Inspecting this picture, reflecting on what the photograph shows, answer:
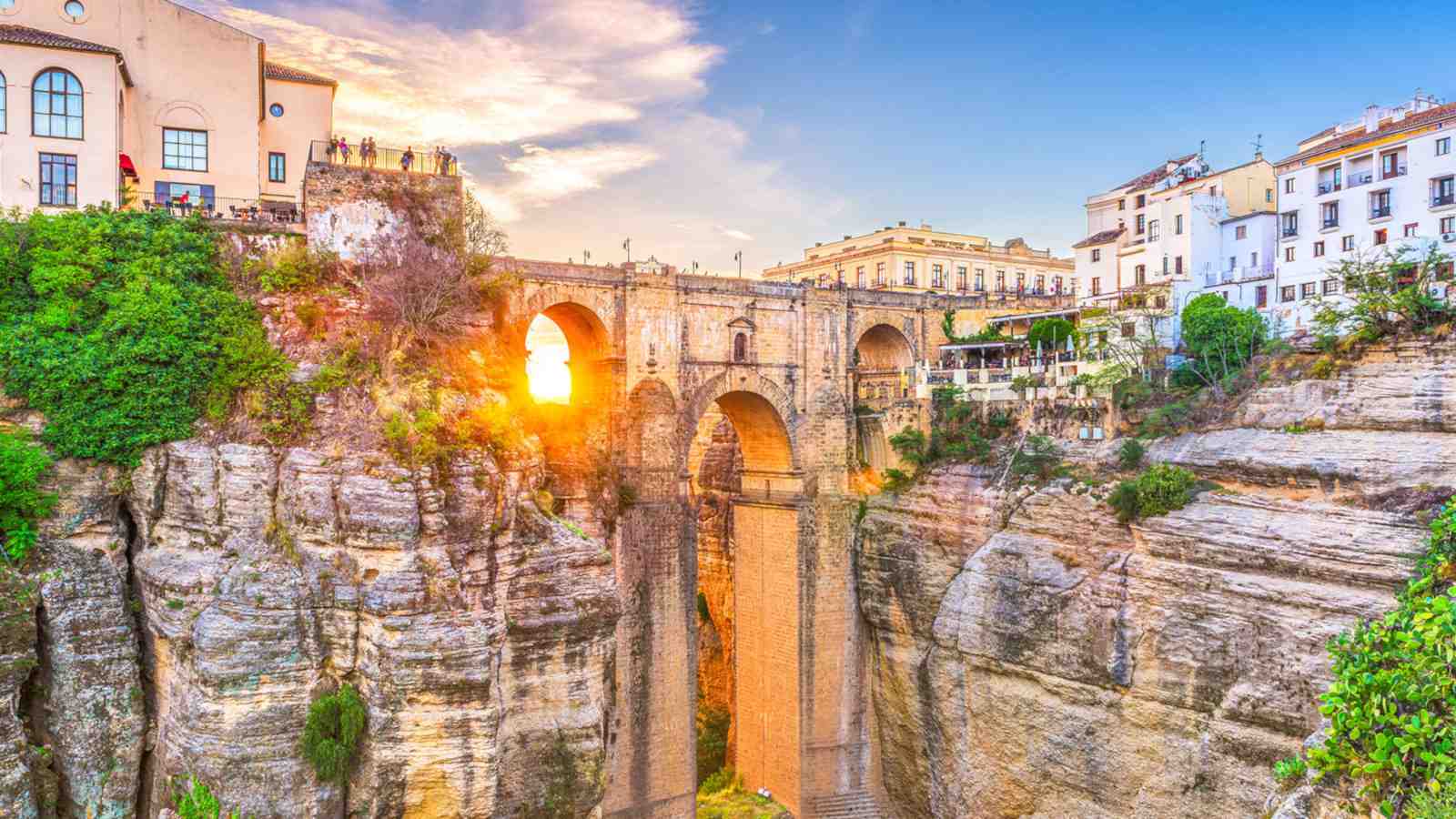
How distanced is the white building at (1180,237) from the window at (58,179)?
3007cm

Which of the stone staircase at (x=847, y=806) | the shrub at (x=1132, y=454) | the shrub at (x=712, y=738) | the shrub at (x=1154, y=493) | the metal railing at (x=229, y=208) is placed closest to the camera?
the metal railing at (x=229, y=208)

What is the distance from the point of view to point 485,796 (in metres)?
16.5

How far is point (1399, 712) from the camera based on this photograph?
9.97 metres

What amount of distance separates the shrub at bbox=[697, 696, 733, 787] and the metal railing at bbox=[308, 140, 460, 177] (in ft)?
70.1

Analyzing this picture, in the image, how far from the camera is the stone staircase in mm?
29906

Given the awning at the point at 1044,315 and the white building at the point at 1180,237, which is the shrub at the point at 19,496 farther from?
the white building at the point at 1180,237

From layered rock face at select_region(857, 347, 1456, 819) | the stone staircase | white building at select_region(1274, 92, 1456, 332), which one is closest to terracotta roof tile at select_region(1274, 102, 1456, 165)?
white building at select_region(1274, 92, 1456, 332)

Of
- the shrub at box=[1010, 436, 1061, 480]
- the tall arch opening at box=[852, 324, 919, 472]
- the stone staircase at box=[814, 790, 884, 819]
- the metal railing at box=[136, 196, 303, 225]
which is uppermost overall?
the metal railing at box=[136, 196, 303, 225]

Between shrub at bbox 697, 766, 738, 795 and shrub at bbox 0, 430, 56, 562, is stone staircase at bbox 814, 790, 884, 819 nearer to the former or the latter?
shrub at bbox 697, 766, 738, 795

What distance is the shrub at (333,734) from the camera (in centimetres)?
1595

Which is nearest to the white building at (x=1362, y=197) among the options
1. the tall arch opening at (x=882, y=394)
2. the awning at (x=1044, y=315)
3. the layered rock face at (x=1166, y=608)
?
the awning at (x=1044, y=315)

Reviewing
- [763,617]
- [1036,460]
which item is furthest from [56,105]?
[1036,460]

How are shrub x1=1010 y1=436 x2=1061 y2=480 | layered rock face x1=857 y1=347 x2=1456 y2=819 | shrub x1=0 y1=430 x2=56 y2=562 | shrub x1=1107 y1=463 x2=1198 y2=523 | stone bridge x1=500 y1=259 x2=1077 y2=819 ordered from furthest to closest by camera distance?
shrub x1=1010 y1=436 x2=1061 y2=480, stone bridge x1=500 y1=259 x2=1077 y2=819, shrub x1=1107 y1=463 x2=1198 y2=523, layered rock face x1=857 y1=347 x2=1456 y2=819, shrub x1=0 y1=430 x2=56 y2=562

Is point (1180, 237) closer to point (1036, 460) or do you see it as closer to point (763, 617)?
point (1036, 460)
